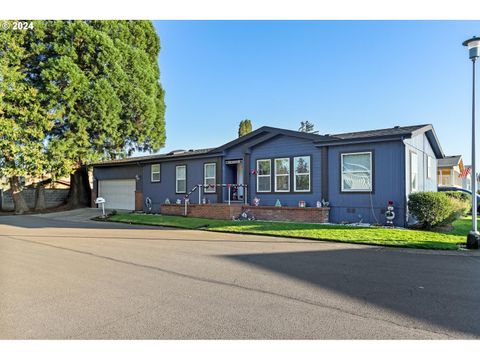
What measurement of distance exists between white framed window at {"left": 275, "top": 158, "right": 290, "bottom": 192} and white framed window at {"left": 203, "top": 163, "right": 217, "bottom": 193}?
3.87 meters

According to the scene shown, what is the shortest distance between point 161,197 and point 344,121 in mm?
16928

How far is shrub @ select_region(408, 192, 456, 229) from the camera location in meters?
→ 11.6

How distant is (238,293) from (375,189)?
388 inches

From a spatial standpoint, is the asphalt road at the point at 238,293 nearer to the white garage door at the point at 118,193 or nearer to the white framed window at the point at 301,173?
the white framed window at the point at 301,173

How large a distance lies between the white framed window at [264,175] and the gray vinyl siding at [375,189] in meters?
3.04

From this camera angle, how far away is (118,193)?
79.9 feet

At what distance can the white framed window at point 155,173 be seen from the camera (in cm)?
2139

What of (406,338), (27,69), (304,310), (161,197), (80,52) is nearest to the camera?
(406,338)

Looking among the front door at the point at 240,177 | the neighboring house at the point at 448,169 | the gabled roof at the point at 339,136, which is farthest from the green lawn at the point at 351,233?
the neighboring house at the point at 448,169

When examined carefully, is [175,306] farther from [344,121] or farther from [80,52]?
[344,121]

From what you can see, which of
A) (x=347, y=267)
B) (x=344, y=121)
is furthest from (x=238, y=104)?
(x=347, y=267)

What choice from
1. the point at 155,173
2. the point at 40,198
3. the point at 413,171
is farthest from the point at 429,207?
the point at 40,198

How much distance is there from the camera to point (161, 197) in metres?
21.0

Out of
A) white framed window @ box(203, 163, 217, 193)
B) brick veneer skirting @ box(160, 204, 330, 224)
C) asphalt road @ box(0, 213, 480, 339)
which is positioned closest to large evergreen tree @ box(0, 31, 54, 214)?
brick veneer skirting @ box(160, 204, 330, 224)
